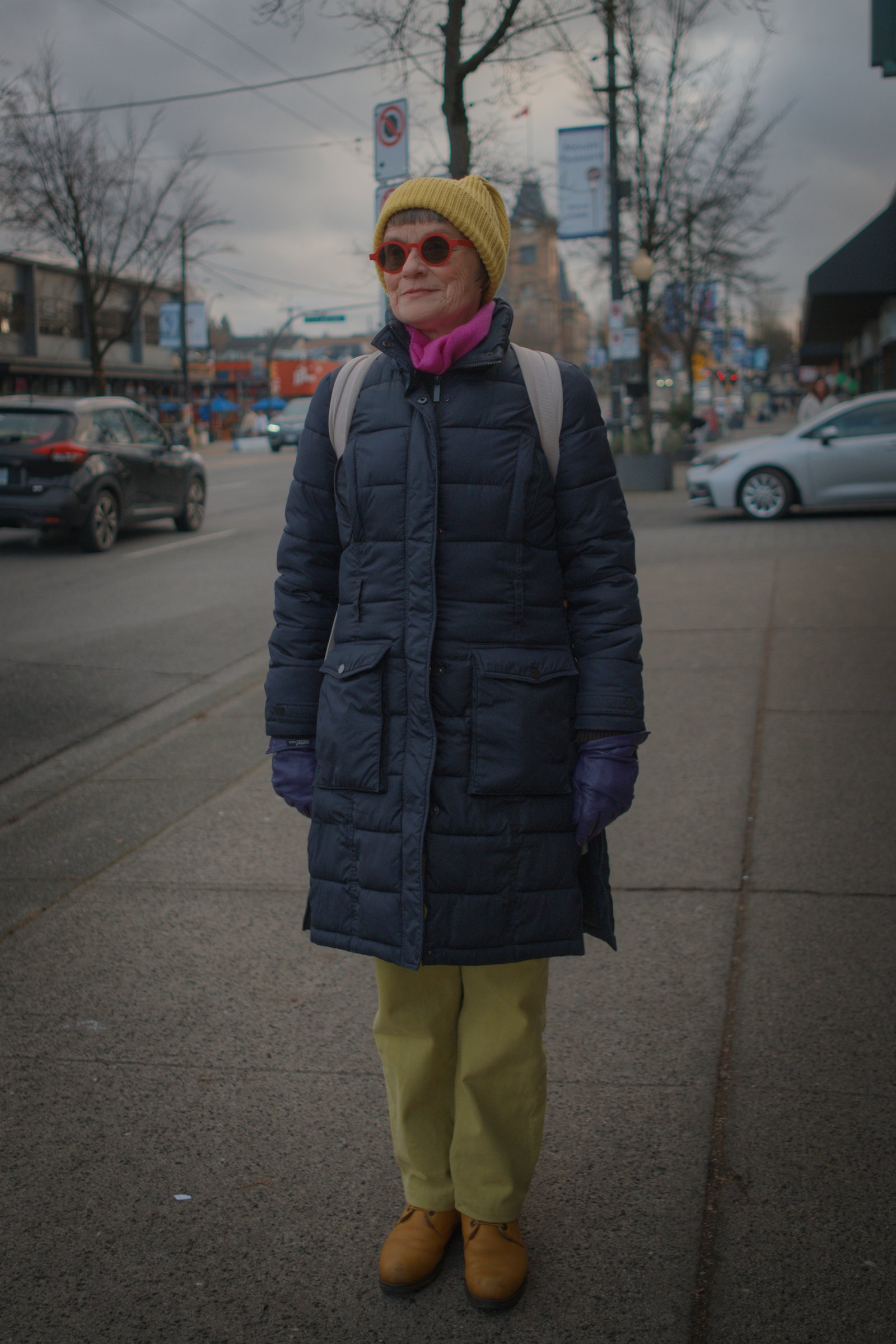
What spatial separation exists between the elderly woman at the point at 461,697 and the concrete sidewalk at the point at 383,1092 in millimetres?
249

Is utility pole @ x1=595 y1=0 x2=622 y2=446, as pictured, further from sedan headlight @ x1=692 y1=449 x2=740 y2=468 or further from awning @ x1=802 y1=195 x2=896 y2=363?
sedan headlight @ x1=692 y1=449 x2=740 y2=468

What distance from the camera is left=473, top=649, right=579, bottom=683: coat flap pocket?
220cm

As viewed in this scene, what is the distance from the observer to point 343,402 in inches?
92.7

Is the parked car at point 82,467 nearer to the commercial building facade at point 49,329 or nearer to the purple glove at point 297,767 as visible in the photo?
the purple glove at point 297,767

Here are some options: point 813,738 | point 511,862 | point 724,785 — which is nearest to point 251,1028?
point 511,862

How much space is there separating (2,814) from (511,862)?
370 centimetres

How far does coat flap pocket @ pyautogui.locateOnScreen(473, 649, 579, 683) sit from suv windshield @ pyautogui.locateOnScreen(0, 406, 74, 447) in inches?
503

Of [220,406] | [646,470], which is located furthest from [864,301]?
[220,406]

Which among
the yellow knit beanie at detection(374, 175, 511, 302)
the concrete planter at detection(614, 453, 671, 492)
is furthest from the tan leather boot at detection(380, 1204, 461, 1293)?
the concrete planter at detection(614, 453, 671, 492)

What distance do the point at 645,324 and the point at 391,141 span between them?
15993 mm

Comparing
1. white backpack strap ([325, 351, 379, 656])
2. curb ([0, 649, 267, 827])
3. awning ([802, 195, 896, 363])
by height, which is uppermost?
awning ([802, 195, 896, 363])

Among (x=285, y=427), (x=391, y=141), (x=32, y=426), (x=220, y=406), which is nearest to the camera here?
(x=391, y=141)

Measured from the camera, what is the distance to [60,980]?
11.8ft

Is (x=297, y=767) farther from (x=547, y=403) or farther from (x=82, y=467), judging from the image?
(x=82, y=467)
